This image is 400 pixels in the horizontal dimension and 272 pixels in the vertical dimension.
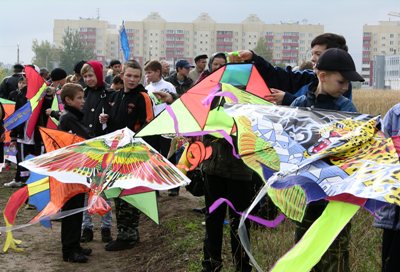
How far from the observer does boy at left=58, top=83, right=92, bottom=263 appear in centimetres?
596

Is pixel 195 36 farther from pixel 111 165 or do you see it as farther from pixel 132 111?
pixel 111 165

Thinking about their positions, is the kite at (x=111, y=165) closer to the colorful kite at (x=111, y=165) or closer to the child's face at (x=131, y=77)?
the colorful kite at (x=111, y=165)

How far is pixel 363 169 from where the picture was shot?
2.93 m

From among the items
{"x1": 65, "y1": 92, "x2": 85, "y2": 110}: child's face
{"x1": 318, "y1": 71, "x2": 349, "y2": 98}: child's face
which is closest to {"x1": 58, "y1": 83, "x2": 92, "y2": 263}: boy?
{"x1": 65, "y1": 92, "x2": 85, "y2": 110}: child's face

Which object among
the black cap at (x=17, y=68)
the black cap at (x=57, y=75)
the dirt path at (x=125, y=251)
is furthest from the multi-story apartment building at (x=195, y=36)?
the dirt path at (x=125, y=251)

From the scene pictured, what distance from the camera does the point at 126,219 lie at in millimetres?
6395

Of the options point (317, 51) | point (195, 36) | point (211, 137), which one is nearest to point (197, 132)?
point (211, 137)

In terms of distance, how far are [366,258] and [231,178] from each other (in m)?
1.14

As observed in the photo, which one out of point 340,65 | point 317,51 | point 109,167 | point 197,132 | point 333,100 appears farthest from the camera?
point 109,167

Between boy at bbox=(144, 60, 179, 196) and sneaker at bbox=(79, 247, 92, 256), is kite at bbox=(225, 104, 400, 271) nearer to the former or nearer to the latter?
sneaker at bbox=(79, 247, 92, 256)

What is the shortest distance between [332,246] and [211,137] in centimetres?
151

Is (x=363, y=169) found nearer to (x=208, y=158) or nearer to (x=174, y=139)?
(x=208, y=158)

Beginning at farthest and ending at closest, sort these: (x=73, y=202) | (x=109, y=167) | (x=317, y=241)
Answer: (x=73, y=202), (x=109, y=167), (x=317, y=241)

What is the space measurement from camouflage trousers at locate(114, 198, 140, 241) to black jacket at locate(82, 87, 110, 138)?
782 millimetres
